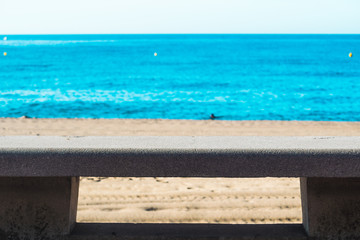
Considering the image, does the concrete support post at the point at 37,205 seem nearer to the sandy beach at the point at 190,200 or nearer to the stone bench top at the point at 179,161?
the stone bench top at the point at 179,161

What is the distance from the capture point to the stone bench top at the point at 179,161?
2029mm

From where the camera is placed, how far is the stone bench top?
79.9 inches

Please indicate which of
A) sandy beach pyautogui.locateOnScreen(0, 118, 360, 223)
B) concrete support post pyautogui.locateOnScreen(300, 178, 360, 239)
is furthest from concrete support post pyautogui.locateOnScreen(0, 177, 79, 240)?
sandy beach pyautogui.locateOnScreen(0, 118, 360, 223)

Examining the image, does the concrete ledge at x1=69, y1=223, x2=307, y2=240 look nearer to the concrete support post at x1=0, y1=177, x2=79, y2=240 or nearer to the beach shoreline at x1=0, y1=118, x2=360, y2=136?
the concrete support post at x1=0, y1=177, x2=79, y2=240

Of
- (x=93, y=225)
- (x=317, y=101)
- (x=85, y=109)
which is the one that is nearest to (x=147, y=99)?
(x=85, y=109)

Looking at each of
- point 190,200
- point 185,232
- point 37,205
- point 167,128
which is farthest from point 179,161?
point 167,128

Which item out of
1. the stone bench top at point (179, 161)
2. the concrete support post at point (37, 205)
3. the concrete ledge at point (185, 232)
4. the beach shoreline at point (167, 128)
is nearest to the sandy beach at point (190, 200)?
the concrete ledge at point (185, 232)

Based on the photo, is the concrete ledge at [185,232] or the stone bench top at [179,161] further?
the concrete ledge at [185,232]

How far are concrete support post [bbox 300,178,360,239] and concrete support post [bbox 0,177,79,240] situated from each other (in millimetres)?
1115

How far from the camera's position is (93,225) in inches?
97.0

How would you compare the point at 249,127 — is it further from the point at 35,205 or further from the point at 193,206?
the point at 35,205

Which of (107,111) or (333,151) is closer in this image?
(333,151)

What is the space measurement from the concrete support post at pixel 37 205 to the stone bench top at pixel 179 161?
0.62 feet

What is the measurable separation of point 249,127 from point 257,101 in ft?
35.6
